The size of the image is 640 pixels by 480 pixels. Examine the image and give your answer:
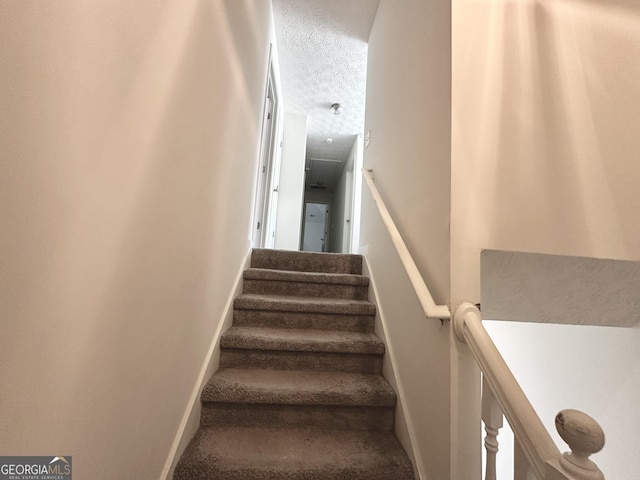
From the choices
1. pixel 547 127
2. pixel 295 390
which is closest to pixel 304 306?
pixel 295 390

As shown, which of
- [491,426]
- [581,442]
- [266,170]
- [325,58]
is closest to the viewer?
[581,442]

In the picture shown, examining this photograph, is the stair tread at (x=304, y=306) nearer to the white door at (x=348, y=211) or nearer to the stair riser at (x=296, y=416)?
the stair riser at (x=296, y=416)

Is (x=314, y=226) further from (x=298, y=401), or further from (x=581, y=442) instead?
(x=581, y=442)

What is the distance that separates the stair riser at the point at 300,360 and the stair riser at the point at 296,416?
0.25 m

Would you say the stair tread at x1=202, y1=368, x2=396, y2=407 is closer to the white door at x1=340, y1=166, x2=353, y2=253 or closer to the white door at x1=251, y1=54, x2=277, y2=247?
the white door at x1=251, y1=54, x2=277, y2=247

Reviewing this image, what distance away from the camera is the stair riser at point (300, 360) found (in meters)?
1.55

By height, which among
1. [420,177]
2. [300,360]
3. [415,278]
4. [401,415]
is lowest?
[401,415]

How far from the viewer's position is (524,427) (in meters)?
0.64

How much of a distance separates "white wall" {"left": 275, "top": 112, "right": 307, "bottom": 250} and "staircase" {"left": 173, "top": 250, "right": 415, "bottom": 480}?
99.6 inches

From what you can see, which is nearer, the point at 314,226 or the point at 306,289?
the point at 306,289

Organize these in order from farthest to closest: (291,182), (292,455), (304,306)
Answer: (291,182), (304,306), (292,455)

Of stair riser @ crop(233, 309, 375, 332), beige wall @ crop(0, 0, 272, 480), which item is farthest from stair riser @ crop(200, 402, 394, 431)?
stair riser @ crop(233, 309, 375, 332)

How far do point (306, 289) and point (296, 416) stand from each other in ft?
→ 2.88

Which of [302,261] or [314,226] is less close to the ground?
[314,226]
